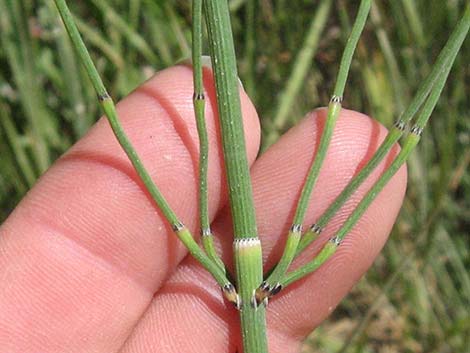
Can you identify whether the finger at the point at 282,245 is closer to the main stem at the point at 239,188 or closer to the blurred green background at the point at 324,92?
the main stem at the point at 239,188

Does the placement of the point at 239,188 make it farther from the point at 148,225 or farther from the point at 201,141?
the point at 148,225

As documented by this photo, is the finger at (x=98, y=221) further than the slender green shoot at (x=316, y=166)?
Yes

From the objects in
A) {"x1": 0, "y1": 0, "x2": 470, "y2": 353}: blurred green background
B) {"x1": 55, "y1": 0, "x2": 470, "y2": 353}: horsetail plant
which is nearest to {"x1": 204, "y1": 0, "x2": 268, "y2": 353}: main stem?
{"x1": 55, "y1": 0, "x2": 470, "y2": 353}: horsetail plant

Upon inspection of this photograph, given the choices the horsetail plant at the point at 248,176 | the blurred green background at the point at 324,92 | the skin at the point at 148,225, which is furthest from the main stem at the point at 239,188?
the blurred green background at the point at 324,92

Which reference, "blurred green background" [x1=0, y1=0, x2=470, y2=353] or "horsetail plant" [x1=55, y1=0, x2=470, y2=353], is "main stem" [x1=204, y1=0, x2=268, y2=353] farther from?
"blurred green background" [x1=0, y1=0, x2=470, y2=353]

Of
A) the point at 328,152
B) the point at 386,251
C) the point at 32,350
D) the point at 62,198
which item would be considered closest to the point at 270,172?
the point at 328,152

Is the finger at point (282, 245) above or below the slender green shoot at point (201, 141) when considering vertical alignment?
below
